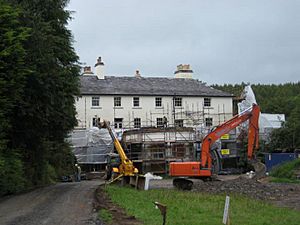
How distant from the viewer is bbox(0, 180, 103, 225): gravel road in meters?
17.1

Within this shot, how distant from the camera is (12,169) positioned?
2822 centimetres

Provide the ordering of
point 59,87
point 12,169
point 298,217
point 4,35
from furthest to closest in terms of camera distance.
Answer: point 59,87, point 12,169, point 4,35, point 298,217

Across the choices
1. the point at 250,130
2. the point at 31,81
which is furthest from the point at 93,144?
the point at 31,81

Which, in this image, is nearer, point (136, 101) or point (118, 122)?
point (118, 122)

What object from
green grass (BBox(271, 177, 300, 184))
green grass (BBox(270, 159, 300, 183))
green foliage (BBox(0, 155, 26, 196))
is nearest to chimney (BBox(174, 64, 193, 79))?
green grass (BBox(270, 159, 300, 183))

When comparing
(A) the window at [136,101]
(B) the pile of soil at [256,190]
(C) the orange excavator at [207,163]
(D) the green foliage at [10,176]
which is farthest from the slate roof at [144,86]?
(D) the green foliage at [10,176]

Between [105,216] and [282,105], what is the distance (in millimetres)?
90533

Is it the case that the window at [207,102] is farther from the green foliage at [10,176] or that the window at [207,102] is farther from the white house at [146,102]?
the green foliage at [10,176]

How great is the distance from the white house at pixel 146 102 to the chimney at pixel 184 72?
378 cm

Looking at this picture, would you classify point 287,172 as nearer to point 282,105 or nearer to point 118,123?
point 118,123

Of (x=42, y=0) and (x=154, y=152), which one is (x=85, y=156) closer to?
(x=154, y=152)

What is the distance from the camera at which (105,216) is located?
17.0m

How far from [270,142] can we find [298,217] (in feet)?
Answer: 147

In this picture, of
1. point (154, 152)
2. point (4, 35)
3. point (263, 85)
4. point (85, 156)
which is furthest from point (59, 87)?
point (263, 85)
